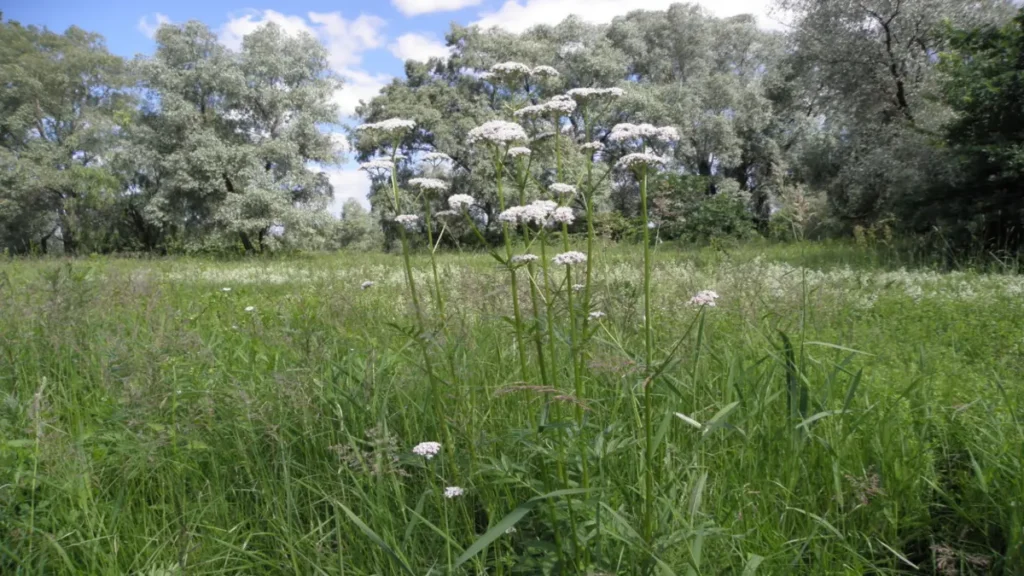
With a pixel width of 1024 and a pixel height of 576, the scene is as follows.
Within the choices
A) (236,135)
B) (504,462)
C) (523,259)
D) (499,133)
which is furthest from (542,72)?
(236,135)

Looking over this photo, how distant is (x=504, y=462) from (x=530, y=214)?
2.52 ft

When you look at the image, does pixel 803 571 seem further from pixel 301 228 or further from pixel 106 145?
pixel 106 145

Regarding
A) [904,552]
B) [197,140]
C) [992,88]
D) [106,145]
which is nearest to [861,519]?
[904,552]

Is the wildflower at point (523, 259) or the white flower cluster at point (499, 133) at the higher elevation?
the white flower cluster at point (499, 133)

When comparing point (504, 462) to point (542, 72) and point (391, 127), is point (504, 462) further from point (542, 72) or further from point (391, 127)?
point (542, 72)

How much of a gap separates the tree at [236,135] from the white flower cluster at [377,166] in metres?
24.8

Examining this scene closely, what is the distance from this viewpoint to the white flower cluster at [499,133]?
1805mm

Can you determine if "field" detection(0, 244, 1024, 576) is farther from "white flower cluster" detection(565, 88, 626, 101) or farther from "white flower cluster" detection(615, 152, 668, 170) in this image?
"white flower cluster" detection(565, 88, 626, 101)

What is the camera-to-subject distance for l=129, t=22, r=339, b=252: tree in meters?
25.2

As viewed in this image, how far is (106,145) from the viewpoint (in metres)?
32.4

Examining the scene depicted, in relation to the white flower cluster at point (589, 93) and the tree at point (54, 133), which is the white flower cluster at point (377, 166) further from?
the tree at point (54, 133)

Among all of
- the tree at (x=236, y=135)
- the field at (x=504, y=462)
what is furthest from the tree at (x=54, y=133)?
the field at (x=504, y=462)

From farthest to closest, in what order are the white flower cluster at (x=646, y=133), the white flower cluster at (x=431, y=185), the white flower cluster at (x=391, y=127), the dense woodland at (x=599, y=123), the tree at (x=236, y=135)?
the tree at (x=236, y=135) → the dense woodland at (x=599, y=123) → the white flower cluster at (x=391, y=127) → the white flower cluster at (x=431, y=185) → the white flower cluster at (x=646, y=133)

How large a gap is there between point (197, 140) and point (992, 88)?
88.7ft
